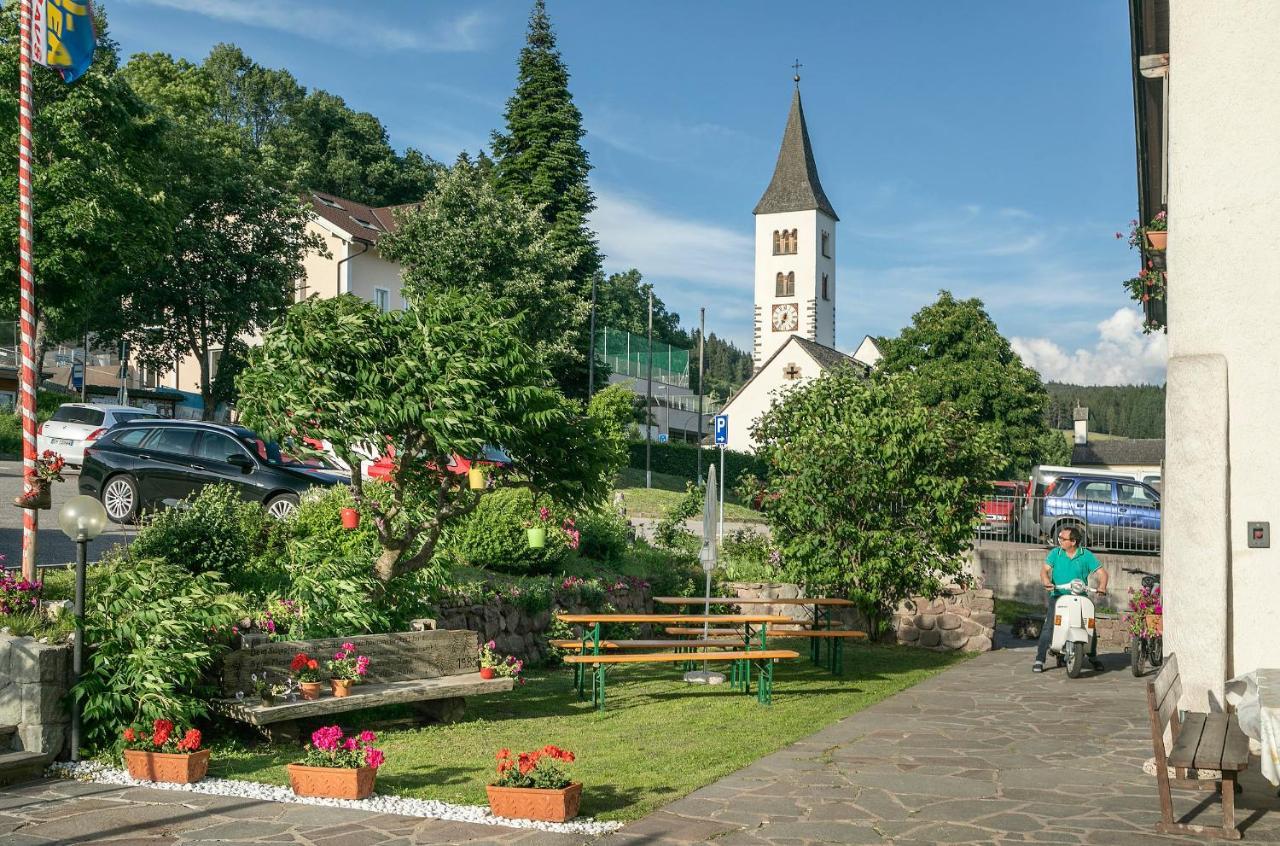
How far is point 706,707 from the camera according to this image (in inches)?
443

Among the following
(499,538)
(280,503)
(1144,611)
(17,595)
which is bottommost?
(1144,611)

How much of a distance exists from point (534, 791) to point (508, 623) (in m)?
7.31

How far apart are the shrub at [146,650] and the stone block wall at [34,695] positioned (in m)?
0.17

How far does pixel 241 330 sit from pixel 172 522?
94.0 ft

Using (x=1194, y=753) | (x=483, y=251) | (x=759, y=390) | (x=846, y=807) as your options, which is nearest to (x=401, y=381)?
(x=846, y=807)

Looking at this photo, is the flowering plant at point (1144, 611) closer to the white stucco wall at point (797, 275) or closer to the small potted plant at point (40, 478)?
the small potted plant at point (40, 478)

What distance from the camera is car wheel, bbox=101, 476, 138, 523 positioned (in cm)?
1706

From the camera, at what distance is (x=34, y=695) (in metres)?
7.80

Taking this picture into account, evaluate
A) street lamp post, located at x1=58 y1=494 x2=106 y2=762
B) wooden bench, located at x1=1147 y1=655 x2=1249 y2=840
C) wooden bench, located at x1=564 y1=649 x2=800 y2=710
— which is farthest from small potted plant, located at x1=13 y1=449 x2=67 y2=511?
wooden bench, located at x1=1147 y1=655 x2=1249 y2=840

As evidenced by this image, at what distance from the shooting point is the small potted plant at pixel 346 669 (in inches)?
360

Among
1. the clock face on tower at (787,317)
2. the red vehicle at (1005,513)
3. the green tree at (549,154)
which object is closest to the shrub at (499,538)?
the red vehicle at (1005,513)

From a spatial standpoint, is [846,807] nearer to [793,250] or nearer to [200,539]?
[200,539]

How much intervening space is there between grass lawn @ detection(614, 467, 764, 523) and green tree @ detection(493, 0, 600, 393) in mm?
8415

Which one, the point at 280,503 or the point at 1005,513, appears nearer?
the point at 280,503
